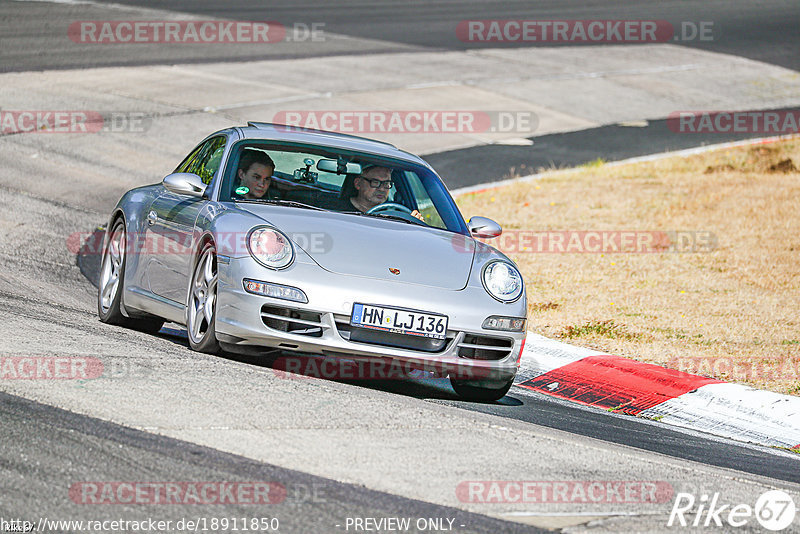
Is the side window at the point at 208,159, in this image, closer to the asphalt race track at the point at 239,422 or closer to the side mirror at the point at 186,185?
the side mirror at the point at 186,185

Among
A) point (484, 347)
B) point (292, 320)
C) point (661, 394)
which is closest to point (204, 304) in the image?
point (292, 320)

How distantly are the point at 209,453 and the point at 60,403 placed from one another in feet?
2.92

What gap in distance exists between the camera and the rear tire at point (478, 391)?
7.09 m

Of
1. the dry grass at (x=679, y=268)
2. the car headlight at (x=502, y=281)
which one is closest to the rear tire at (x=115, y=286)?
the car headlight at (x=502, y=281)

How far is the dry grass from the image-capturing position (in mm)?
9016

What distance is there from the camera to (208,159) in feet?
26.2

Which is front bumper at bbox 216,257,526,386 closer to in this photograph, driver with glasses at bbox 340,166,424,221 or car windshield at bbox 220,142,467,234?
car windshield at bbox 220,142,467,234

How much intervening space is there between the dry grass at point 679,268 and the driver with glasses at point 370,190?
2196 millimetres

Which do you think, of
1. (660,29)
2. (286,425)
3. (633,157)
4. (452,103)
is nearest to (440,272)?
(286,425)

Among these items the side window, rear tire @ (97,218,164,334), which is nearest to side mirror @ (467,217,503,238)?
the side window

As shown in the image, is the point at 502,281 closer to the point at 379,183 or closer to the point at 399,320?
the point at 399,320

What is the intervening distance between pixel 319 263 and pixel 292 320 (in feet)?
1.17

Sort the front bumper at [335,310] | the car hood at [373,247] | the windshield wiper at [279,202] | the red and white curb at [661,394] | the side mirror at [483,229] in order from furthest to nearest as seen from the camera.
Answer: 1. the side mirror at [483,229]
2. the red and white curb at [661,394]
3. the windshield wiper at [279,202]
4. the car hood at [373,247]
5. the front bumper at [335,310]

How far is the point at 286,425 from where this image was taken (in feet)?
17.0
